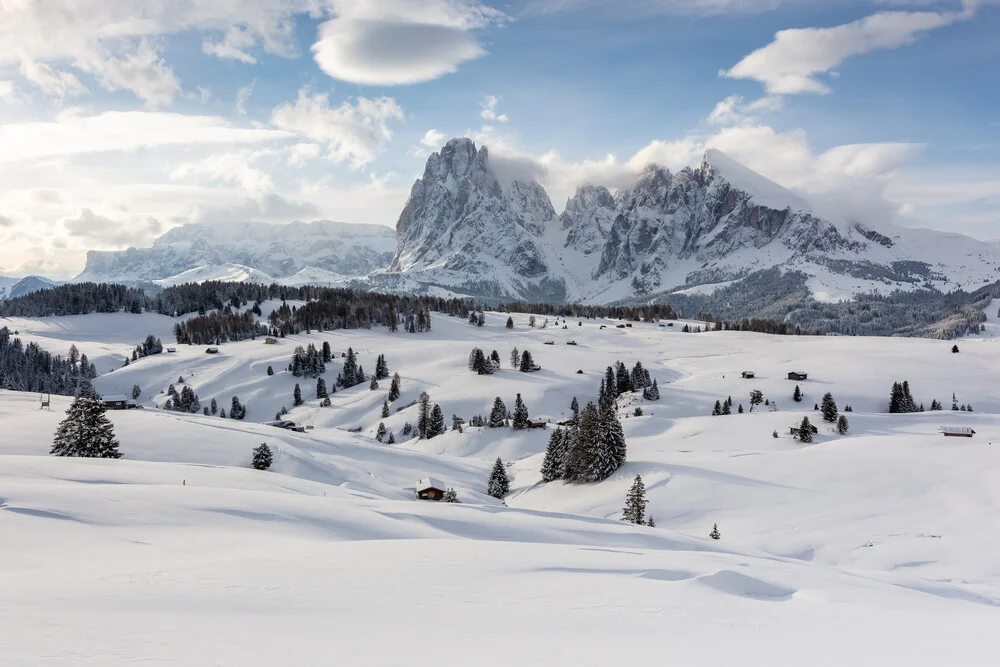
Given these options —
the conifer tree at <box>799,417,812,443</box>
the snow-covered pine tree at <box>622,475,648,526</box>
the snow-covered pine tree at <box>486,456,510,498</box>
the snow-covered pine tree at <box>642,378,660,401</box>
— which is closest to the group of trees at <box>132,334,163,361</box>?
the snow-covered pine tree at <box>642,378,660,401</box>

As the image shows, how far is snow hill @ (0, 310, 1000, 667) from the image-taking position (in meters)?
11.5

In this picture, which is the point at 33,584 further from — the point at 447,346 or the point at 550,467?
the point at 447,346

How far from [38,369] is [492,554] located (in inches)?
6906

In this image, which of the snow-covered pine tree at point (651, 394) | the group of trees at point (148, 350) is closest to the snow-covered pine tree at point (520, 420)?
the snow-covered pine tree at point (651, 394)

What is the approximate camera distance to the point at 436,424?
98.8 metres

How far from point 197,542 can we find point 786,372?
13395cm

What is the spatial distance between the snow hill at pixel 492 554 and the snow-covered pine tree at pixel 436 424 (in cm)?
2130

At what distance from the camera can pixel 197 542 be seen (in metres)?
19.9

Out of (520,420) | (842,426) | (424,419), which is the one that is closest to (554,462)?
(520,420)

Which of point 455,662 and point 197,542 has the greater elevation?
point 455,662

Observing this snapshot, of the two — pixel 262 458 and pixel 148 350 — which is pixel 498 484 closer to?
pixel 262 458

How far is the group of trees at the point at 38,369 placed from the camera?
13288cm

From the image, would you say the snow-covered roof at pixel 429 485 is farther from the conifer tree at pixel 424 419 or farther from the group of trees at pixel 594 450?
the conifer tree at pixel 424 419

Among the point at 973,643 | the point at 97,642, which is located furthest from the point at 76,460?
the point at 973,643
